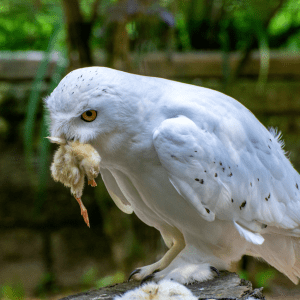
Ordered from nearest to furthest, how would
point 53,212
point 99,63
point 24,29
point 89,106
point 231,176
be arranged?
point 89,106 → point 231,176 → point 99,63 → point 53,212 → point 24,29

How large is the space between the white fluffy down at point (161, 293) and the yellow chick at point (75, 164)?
0.26 meters

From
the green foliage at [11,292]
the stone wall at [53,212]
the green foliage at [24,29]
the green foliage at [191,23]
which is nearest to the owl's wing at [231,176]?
the green foliage at [191,23]

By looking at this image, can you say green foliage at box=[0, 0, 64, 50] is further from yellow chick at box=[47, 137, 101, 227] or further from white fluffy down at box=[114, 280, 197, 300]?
white fluffy down at box=[114, 280, 197, 300]

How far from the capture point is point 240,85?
2.92m

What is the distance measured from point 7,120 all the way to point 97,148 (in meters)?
2.12

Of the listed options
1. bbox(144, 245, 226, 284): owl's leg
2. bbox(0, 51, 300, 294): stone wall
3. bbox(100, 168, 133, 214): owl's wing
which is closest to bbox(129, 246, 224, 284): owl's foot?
bbox(144, 245, 226, 284): owl's leg

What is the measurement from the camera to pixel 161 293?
99 cm

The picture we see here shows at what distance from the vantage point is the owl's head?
0.98 metres

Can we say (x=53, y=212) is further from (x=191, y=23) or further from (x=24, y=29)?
(x=191, y=23)

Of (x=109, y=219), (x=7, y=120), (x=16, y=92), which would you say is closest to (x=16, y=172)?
(x=7, y=120)

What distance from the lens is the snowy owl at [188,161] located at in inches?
39.5

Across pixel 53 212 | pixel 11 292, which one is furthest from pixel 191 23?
pixel 11 292

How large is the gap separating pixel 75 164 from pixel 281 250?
2.53 ft

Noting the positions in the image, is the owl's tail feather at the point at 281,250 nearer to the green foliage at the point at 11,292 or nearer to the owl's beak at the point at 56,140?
the owl's beak at the point at 56,140
